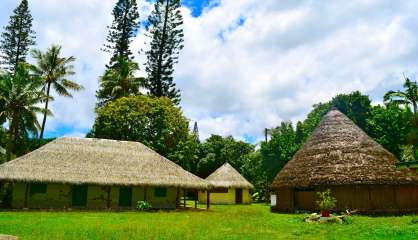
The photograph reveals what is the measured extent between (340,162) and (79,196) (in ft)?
52.4

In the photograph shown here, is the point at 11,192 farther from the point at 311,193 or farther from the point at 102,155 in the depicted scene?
the point at 311,193

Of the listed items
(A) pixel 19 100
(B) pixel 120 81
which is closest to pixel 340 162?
(A) pixel 19 100

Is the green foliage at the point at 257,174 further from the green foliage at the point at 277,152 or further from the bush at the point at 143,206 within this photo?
the bush at the point at 143,206

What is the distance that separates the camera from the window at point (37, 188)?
25870 millimetres

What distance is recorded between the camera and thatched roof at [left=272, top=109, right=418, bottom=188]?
23797 millimetres

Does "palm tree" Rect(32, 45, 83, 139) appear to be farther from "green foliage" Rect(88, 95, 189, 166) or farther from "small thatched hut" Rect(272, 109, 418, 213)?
"small thatched hut" Rect(272, 109, 418, 213)

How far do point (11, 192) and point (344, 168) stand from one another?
19.9 m

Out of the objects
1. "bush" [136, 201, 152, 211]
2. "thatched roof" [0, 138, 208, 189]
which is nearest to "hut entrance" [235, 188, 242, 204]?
"thatched roof" [0, 138, 208, 189]

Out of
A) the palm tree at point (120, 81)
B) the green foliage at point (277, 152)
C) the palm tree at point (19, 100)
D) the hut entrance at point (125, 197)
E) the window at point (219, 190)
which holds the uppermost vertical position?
the palm tree at point (120, 81)

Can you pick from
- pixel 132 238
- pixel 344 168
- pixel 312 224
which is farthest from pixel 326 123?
pixel 132 238

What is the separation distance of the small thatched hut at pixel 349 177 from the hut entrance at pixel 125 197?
945 centimetres

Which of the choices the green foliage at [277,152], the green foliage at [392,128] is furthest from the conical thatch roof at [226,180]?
the green foliage at [392,128]

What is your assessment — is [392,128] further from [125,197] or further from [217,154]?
[125,197]

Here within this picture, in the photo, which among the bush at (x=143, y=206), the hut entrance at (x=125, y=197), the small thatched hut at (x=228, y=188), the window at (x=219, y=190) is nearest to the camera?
the bush at (x=143, y=206)
